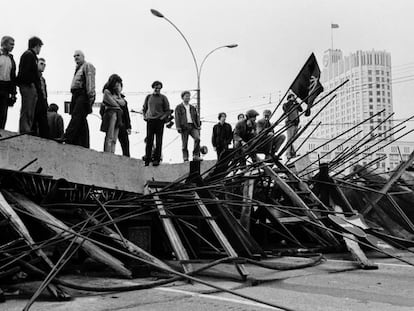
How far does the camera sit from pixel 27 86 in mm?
8531

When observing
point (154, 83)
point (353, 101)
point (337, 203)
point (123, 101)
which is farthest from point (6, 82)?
point (353, 101)

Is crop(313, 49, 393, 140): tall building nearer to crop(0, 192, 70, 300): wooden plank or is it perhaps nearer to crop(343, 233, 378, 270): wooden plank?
crop(343, 233, 378, 270): wooden plank

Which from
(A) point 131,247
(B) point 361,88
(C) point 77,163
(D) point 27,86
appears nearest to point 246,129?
(C) point 77,163

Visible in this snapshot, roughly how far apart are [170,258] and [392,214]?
453cm

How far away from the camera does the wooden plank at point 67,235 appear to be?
692cm

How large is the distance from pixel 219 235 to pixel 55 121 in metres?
5.31

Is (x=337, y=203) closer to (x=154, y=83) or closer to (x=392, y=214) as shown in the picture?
(x=392, y=214)

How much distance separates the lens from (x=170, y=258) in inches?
355

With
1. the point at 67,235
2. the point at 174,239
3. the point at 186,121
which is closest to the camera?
the point at 67,235

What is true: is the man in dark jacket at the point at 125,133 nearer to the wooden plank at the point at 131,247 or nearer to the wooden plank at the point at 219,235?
the wooden plank at the point at 219,235

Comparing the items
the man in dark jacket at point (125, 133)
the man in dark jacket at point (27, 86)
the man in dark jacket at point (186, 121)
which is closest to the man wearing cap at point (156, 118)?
the man in dark jacket at point (125, 133)

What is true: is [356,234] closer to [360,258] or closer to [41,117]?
[360,258]

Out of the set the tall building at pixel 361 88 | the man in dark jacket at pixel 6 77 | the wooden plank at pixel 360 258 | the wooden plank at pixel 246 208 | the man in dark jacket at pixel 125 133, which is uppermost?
the tall building at pixel 361 88

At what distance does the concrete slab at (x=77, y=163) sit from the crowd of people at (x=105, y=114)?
0.91 feet
